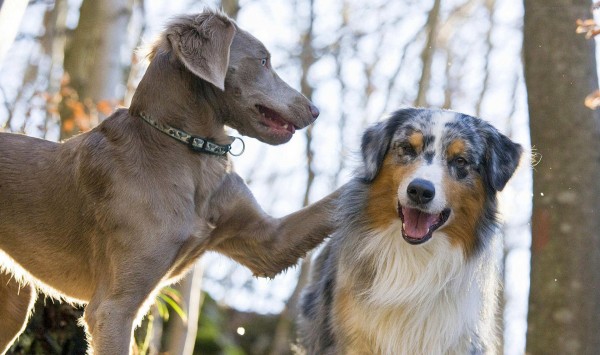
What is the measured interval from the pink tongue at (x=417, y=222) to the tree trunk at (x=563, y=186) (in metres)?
1.38

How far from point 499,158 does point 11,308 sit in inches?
123

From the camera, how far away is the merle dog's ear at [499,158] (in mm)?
5078

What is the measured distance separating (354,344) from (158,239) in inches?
51.1

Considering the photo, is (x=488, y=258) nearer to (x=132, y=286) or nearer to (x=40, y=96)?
(x=132, y=286)

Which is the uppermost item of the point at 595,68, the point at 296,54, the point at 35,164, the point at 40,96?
the point at 296,54

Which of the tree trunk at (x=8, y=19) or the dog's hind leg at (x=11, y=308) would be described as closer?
the tree trunk at (x=8, y=19)

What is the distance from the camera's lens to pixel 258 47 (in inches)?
195

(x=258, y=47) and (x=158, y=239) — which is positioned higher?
(x=258, y=47)

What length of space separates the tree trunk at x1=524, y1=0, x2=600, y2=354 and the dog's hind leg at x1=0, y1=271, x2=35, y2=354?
10.9 ft

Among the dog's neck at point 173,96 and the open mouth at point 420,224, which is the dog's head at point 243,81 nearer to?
the dog's neck at point 173,96

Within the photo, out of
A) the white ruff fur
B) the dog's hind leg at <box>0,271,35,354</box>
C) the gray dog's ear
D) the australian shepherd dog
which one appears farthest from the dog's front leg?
the dog's hind leg at <box>0,271,35,354</box>

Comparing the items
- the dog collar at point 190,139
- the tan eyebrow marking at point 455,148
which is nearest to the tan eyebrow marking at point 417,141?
the tan eyebrow marking at point 455,148

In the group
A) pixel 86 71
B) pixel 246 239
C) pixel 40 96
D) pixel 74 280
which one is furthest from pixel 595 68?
pixel 40 96

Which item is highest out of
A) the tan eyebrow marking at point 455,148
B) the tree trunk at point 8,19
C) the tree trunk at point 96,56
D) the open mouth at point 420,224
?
the tree trunk at point 96,56
